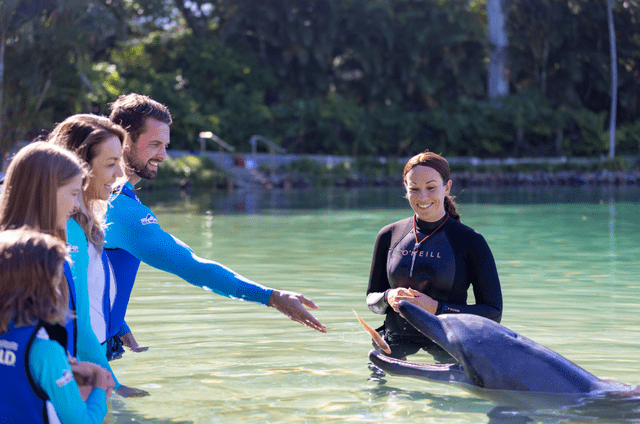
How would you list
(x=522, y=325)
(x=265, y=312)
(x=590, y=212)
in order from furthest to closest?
(x=590, y=212)
(x=265, y=312)
(x=522, y=325)

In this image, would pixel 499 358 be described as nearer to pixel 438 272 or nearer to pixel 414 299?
pixel 414 299

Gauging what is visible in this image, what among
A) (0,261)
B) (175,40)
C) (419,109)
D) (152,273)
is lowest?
(152,273)

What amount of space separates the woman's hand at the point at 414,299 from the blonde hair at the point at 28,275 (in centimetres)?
218

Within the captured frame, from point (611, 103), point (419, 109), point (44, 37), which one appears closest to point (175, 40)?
point (419, 109)

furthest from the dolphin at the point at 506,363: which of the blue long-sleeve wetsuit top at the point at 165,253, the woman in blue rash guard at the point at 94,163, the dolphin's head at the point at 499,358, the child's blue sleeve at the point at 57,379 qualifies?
the child's blue sleeve at the point at 57,379

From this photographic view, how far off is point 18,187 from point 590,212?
18.3 metres

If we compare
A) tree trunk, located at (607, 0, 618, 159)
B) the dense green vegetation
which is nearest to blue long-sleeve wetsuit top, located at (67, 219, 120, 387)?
the dense green vegetation

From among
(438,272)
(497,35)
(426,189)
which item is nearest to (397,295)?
(438,272)

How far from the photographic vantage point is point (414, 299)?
4.10m

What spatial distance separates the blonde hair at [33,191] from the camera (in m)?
2.35

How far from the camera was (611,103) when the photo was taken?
4506cm

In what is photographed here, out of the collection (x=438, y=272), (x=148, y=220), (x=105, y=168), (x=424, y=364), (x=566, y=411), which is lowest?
(x=566, y=411)

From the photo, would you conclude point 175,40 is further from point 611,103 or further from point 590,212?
point 590,212

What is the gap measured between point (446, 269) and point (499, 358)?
0.71 m
